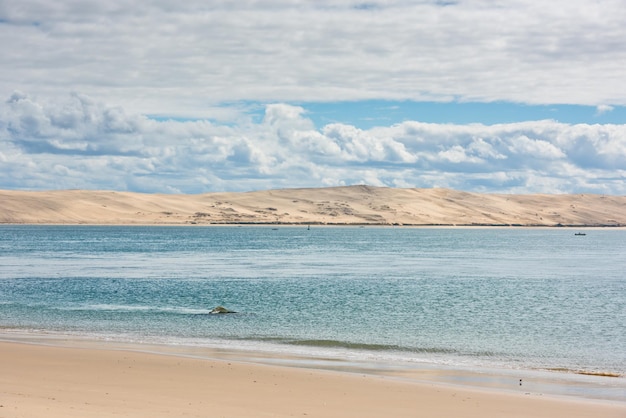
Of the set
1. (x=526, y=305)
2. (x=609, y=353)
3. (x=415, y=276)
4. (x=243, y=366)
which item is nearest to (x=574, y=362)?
(x=609, y=353)

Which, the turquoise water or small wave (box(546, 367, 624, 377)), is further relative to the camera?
the turquoise water

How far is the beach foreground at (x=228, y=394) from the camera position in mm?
16000

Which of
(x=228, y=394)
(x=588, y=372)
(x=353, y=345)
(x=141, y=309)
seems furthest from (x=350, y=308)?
(x=228, y=394)

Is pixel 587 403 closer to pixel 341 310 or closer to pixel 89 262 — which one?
pixel 341 310

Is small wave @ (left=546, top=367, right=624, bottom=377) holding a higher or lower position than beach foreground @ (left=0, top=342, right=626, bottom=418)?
lower

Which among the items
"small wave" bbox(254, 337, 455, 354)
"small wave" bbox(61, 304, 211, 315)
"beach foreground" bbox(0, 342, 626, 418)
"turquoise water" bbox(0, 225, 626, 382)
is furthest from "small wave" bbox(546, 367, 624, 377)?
"small wave" bbox(61, 304, 211, 315)

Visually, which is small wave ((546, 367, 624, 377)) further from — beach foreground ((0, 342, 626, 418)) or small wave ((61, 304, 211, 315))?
small wave ((61, 304, 211, 315))

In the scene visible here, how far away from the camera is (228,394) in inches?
707

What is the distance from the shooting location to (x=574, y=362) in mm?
25656

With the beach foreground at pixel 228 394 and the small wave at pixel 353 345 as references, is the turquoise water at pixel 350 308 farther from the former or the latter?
the beach foreground at pixel 228 394

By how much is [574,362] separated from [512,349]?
3.00 m

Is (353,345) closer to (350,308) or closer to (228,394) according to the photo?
(228,394)

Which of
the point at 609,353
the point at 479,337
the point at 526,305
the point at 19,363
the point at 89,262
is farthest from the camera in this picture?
the point at 89,262

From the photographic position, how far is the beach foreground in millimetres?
16000
